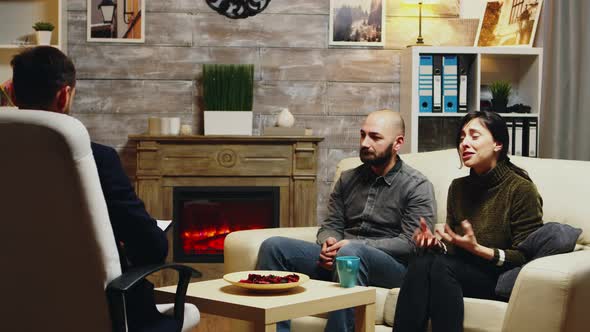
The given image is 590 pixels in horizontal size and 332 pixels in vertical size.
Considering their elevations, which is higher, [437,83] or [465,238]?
[437,83]

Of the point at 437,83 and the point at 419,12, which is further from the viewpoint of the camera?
the point at 419,12

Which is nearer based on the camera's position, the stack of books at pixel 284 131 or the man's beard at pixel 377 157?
the man's beard at pixel 377 157

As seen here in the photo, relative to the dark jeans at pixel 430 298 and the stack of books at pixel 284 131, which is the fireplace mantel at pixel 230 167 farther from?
the dark jeans at pixel 430 298

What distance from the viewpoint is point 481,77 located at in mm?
5262

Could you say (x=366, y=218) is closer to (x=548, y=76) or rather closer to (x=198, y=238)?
(x=548, y=76)

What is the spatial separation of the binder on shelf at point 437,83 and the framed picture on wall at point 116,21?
5.53ft

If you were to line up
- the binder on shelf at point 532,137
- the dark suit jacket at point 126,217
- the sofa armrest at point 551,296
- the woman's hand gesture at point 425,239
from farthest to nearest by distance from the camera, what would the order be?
1. the binder on shelf at point 532,137
2. the woman's hand gesture at point 425,239
3. the sofa armrest at point 551,296
4. the dark suit jacket at point 126,217

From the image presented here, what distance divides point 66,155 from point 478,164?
177 centimetres

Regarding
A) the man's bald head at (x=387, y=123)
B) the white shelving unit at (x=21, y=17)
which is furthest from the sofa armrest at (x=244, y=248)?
the white shelving unit at (x=21, y=17)

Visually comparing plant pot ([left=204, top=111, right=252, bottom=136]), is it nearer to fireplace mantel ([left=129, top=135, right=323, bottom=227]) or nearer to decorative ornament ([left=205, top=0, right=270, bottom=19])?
fireplace mantel ([left=129, top=135, right=323, bottom=227])

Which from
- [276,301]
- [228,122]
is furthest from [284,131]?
[276,301]

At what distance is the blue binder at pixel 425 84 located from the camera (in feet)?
16.3

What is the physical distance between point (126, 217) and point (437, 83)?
2.98 m

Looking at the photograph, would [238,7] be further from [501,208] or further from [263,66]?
[501,208]
